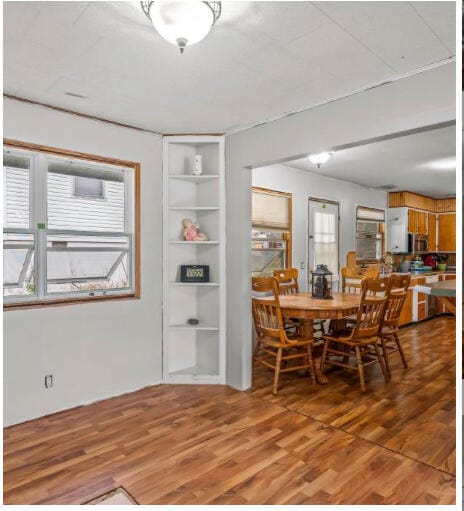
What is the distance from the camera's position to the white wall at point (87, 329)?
2.83 meters

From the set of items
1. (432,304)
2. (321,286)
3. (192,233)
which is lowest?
(432,304)

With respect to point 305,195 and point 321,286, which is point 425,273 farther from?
point 321,286

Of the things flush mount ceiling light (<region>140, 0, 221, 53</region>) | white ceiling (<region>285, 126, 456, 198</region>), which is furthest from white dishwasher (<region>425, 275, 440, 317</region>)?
flush mount ceiling light (<region>140, 0, 221, 53</region>)

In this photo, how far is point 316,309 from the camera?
3.46 meters

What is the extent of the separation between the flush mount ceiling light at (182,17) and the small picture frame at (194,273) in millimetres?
2251

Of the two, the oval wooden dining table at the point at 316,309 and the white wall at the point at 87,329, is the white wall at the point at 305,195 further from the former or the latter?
the white wall at the point at 87,329

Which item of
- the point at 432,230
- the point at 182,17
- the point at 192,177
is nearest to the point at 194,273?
the point at 192,177

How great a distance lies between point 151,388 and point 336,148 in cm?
263

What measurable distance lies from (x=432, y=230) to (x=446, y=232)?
0.28 meters

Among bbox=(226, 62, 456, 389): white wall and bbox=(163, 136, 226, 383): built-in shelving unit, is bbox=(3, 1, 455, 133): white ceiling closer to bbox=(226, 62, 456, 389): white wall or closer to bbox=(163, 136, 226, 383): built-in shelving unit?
bbox=(226, 62, 456, 389): white wall

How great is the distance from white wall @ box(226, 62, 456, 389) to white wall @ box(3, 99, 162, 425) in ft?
2.33

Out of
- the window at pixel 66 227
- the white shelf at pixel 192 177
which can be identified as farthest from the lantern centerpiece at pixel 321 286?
the window at pixel 66 227

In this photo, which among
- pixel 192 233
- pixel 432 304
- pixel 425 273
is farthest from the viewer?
pixel 432 304

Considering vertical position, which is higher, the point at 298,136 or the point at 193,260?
the point at 298,136
